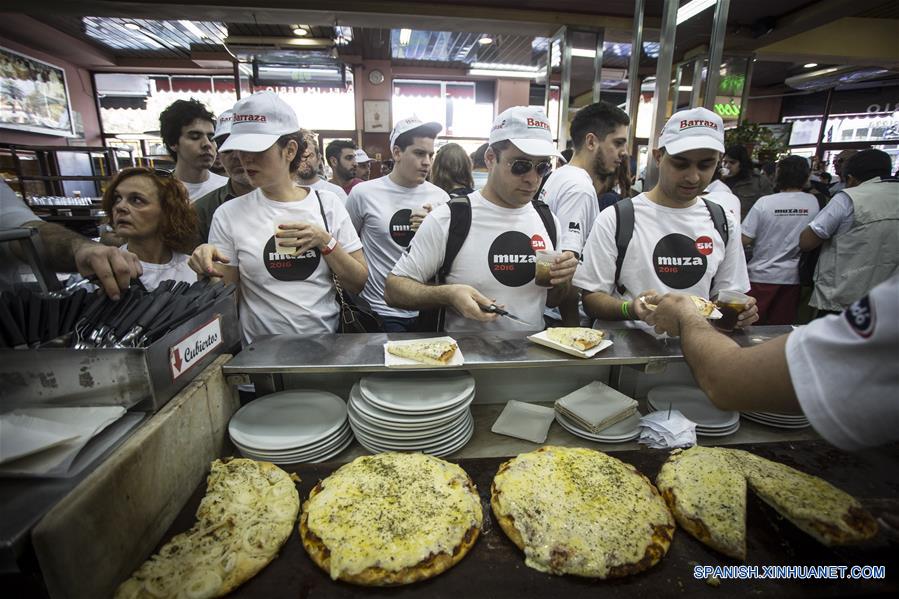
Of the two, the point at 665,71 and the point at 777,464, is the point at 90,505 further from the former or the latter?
the point at 665,71

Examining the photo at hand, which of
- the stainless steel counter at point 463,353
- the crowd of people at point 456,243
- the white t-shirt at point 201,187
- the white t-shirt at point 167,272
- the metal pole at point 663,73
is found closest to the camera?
the stainless steel counter at point 463,353

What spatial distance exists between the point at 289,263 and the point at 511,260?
1.12m

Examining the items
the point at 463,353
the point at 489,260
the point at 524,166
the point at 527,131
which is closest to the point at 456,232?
the point at 489,260

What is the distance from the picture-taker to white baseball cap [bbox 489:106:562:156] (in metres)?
2.13

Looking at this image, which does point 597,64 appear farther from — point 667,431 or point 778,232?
point 667,431

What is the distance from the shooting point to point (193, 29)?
24.7 ft

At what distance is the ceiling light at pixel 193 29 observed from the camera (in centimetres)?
717

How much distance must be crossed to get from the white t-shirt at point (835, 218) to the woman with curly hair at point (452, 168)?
341cm

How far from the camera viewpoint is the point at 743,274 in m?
2.39

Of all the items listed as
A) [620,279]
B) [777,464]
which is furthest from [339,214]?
[777,464]

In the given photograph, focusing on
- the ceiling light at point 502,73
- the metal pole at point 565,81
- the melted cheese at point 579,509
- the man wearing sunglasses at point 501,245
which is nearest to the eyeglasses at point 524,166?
the man wearing sunglasses at point 501,245

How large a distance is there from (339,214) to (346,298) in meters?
0.46

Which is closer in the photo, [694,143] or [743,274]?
[694,143]

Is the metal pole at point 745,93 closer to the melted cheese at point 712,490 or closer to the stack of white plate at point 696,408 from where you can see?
the stack of white plate at point 696,408
